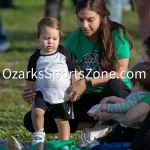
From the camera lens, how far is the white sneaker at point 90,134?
4973 mm

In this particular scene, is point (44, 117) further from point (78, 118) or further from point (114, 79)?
point (114, 79)

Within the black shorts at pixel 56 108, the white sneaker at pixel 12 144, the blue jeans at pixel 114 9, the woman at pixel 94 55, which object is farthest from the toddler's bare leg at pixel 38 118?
the blue jeans at pixel 114 9

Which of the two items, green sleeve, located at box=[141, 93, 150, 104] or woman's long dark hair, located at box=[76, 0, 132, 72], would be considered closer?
green sleeve, located at box=[141, 93, 150, 104]

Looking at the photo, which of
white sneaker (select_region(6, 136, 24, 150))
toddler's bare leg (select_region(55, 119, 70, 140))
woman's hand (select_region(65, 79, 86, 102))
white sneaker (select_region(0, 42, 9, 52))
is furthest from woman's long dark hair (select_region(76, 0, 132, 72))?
white sneaker (select_region(0, 42, 9, 52))

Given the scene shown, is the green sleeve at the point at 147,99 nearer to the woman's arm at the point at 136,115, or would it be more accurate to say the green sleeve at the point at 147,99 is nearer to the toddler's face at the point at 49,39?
the woman's arm at the point at 136,115

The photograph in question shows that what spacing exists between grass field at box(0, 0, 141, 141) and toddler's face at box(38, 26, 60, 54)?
0.98 meters

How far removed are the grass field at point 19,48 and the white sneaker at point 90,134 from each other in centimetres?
54

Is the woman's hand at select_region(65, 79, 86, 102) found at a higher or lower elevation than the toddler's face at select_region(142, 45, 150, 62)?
lower

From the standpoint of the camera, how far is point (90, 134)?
501cm

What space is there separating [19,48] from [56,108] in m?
5.88

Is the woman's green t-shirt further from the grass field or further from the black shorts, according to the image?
the grass field

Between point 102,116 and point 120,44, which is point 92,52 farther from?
point 102,116

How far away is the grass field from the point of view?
621 centimetres

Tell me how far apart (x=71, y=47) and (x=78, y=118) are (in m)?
0.53
